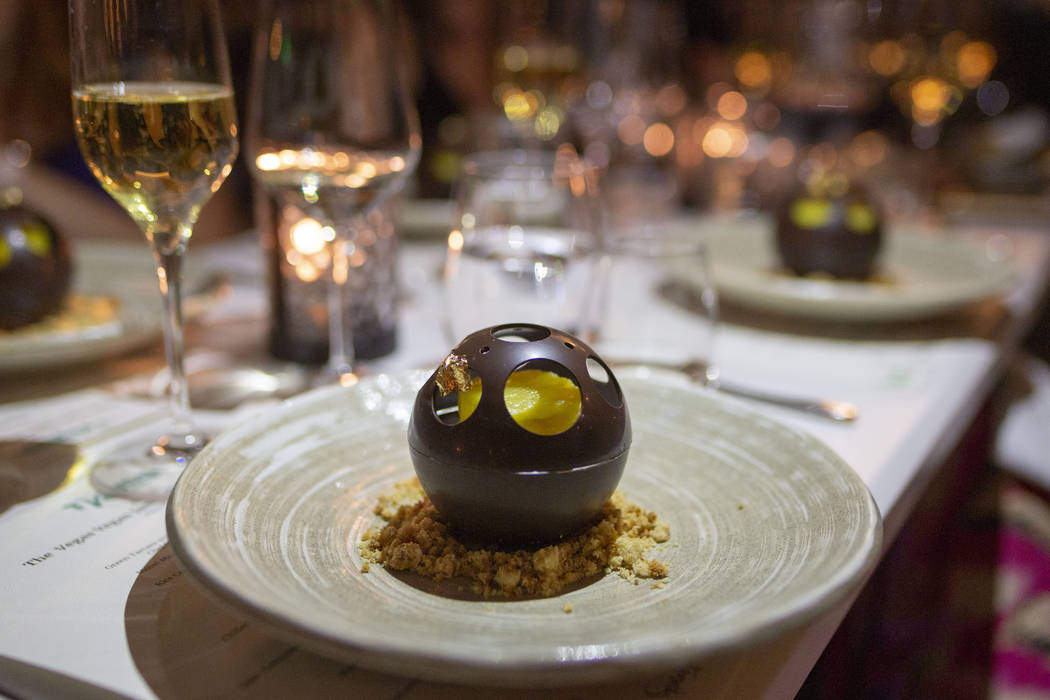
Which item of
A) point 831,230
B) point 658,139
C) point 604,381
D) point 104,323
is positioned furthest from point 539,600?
point 658,139

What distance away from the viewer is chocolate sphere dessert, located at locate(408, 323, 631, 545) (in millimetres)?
452

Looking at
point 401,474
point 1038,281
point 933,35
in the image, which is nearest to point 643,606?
point 401,474

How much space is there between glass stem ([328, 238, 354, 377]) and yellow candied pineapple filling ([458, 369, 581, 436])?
36 centimetres

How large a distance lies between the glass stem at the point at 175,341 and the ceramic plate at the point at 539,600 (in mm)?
133

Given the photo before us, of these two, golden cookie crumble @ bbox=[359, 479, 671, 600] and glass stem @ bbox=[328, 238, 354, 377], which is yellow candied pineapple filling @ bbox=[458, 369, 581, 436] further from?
glass stem @ bbox=[328, 238, 354, 377]

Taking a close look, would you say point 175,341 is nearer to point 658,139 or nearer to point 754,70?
point 658,139

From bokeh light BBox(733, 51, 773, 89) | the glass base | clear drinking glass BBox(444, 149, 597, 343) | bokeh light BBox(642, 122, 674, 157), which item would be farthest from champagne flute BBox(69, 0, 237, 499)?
bokeh light BBox(733, 51, 773, 89)

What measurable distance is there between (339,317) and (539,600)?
1.46 ft

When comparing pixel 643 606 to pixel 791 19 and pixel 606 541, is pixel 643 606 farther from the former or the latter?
pixel 791 19

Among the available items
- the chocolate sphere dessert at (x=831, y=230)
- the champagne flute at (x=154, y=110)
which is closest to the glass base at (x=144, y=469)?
the champagne flute at (x=154, y=110)

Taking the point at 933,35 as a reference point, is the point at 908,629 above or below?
below

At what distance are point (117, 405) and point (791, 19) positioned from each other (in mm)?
2605

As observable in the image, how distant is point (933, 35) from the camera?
6.30 ft

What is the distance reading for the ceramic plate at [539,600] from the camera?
1.11 ft
